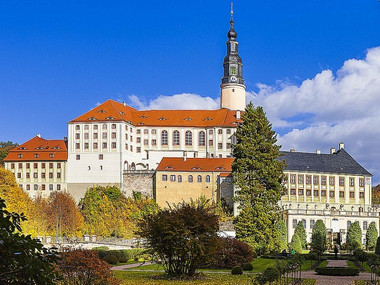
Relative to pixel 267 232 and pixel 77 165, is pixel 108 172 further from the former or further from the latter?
pixel 267 232

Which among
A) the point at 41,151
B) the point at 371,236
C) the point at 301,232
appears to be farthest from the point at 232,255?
the point at 41,151

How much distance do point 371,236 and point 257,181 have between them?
20.3 m

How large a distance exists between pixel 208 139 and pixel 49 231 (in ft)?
107

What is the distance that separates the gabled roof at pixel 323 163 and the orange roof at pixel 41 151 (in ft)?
113

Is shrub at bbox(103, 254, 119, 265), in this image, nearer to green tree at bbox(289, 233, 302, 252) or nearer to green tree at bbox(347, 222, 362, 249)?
green tree at bbox(289, 233, 302, 252)

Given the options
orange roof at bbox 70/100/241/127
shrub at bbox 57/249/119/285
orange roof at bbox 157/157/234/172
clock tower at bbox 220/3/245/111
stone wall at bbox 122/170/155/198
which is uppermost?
clock tower at bbox 220/3/245/111

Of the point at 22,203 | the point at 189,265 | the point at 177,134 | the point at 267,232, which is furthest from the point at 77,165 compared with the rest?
the point at 189,265

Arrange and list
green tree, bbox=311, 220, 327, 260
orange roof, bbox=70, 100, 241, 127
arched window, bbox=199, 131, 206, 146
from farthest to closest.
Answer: arched window, bbox=199, 131, 206, 146 → orange roof, bbox=70, 100, 241, 127 → green tree, bbox=311, 220, 327, 260

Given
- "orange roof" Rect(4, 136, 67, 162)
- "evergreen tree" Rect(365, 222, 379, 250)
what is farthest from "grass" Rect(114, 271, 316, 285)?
"orange roof" Rect(4, 136, 67, 162)

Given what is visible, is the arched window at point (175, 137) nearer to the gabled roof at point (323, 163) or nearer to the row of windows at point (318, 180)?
the gabled roof at point (323, 163)

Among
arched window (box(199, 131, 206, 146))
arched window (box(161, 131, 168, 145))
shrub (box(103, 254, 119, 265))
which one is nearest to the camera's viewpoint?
shrub (box(103, 254, 119, 265))

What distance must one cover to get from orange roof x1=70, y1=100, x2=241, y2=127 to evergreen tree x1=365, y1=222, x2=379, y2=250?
35.8m

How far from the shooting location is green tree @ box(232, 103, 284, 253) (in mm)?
46469

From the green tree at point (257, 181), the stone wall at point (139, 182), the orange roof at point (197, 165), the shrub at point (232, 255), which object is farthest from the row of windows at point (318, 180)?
the shrub at point (232, 255)
